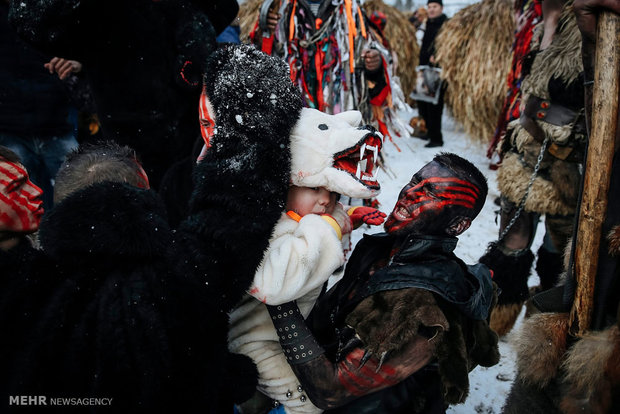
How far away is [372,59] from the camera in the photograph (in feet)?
12.0

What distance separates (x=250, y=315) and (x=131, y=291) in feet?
1.57

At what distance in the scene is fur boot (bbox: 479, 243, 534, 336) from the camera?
2.88 m

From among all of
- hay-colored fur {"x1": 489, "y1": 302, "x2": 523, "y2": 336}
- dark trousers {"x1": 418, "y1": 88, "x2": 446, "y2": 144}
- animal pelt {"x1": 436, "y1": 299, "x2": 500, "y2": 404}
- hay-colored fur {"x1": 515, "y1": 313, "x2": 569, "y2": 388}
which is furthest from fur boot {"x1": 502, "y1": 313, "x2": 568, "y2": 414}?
dark trousers {"x1": 418, "y1": 88, "x2": 446, "y2": 144}

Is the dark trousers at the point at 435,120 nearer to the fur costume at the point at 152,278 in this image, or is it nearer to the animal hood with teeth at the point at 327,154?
the animal hood with teeth at the point at 327,154

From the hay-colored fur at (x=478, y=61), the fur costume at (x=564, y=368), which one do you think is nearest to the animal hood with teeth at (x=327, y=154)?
the fur costume at (x=564, y=368)

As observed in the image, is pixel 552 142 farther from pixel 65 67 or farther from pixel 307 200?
pixel 65 67

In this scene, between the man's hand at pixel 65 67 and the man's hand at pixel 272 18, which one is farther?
the man's hand at pixel 272 18

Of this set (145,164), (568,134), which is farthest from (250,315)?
(568,134)

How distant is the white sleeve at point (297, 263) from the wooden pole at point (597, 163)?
39.8 inches

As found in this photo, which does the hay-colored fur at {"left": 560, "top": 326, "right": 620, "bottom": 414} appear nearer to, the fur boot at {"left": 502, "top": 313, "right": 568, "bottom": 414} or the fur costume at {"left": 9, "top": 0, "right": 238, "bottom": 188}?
the fur boot at {"left": 502, "top": 313, "right": 568, "bottom": 414}

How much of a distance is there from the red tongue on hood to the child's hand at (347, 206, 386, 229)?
10.4 inches

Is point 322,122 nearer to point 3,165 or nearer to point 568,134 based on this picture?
point 3,165

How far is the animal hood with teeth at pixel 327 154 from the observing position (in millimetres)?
1274

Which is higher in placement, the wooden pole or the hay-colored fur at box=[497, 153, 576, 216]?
the wooden pole
